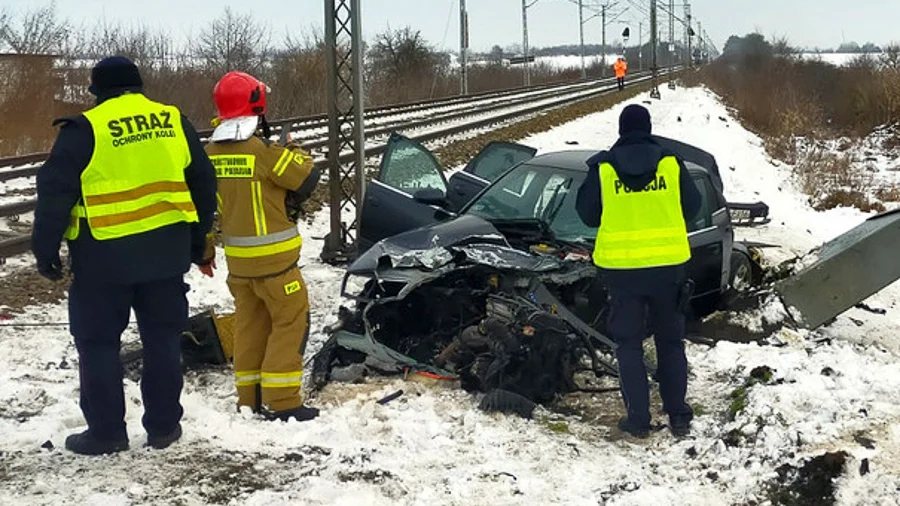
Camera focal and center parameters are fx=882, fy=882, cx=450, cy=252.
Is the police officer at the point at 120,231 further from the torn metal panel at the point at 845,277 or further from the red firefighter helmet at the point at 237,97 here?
the torn metal panel at the point at 845,277

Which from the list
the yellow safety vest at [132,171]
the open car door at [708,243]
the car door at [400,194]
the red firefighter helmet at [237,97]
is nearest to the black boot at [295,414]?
the yellow safety vest at [132,171]

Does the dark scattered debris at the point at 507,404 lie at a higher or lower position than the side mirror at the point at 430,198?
lower

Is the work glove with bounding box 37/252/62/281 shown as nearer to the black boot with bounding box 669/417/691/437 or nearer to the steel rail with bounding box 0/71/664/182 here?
the steel rail with bounding box 0/71/664/182

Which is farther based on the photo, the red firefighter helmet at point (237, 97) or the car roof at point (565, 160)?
the car roof at point (565, 160)

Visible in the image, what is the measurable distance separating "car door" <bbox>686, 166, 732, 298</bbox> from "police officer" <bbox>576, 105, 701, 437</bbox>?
198 cm

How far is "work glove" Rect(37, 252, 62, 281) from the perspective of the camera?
4.04 meters

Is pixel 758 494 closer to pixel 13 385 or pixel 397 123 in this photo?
pixel 13 385

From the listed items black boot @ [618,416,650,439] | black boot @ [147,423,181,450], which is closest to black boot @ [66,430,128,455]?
black boot @ [147,423,181,450]

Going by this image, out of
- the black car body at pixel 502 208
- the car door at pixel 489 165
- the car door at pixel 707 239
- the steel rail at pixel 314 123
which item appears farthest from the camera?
the steel rail at pixel 314 123

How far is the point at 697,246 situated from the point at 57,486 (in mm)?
4837

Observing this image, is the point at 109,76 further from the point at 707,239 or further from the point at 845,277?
the point at 845,277

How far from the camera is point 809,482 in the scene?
4086mm

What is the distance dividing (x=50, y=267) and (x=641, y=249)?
2.98 m

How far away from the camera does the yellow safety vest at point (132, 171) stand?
405 cm
